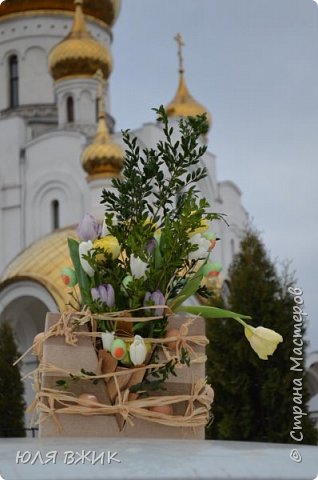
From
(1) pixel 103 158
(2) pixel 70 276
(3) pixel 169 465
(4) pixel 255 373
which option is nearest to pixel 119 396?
(2) pixel 70 276

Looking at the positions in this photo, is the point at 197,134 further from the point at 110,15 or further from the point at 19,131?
the point at 110,15

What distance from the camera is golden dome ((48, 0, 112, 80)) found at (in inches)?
739

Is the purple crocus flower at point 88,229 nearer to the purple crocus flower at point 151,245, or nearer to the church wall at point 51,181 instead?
the purple crocus flower at point 151,245

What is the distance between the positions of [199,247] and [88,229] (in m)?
0.28

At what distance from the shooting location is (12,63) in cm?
2253

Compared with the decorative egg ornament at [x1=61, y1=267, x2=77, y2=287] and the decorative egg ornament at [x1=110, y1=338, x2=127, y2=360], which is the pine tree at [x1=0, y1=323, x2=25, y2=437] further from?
the decorative egg ornament at [x1=110, y1=338, x2=127, y2=360]

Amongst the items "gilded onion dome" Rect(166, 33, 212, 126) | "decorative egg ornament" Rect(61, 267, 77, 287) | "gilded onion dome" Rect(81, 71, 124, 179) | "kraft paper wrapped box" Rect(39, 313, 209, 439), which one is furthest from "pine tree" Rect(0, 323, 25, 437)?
"gilded onion dome" Rect(166, 33, 212, 126)

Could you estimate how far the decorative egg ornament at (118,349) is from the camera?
2070 millimetres

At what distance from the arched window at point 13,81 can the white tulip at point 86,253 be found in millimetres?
20180

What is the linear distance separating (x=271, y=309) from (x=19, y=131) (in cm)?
1441

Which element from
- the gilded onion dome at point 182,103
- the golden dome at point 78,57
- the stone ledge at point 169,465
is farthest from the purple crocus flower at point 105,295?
the gilded onion dome at point 182,103

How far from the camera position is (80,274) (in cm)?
232

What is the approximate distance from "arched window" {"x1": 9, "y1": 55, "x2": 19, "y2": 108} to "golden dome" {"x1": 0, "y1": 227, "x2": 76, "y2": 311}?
23.9 ft

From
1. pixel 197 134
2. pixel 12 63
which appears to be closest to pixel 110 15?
pixel 12 63
